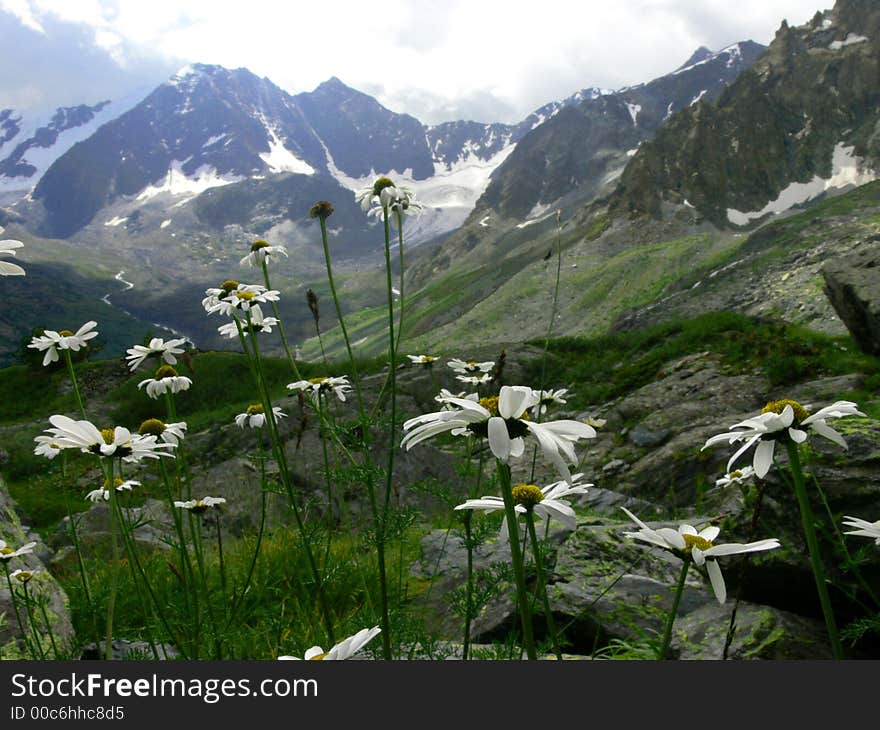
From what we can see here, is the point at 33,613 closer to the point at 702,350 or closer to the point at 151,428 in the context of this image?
the point at 151,428

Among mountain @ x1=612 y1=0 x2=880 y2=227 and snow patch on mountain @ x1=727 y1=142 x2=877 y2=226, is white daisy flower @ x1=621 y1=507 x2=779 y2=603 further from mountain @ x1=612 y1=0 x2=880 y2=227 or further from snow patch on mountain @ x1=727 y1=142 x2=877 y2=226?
snow patch on mountain @ x1=727 y1=142 x2=877 y2=226

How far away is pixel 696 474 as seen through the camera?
977 centimetres

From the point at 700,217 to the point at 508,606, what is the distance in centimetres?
12103

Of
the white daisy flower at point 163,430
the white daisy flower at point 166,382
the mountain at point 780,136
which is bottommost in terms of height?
the white daisy flower at point 163,430

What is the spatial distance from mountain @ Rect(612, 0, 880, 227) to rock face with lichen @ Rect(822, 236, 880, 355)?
108 m

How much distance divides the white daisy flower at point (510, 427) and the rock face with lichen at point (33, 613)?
3.40 metres

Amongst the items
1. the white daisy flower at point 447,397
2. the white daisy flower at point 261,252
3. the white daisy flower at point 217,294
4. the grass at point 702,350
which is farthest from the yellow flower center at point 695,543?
the grass at point 702,350

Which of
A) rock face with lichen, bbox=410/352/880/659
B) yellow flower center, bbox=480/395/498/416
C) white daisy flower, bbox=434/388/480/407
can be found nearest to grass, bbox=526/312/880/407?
rock face with lichen, bbox=410/352/880/659

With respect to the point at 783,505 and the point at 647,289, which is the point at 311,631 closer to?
the point at 783,505

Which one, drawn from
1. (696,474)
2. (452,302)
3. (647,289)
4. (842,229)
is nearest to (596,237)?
(452,302)

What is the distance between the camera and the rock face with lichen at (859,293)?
12484 mm

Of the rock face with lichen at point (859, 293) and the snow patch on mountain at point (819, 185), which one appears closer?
the rock face with lichen at point (859, 293)

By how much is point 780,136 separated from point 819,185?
1601 centimetres

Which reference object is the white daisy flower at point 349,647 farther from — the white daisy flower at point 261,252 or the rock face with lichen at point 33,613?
the white daisy flower at point 261,252
